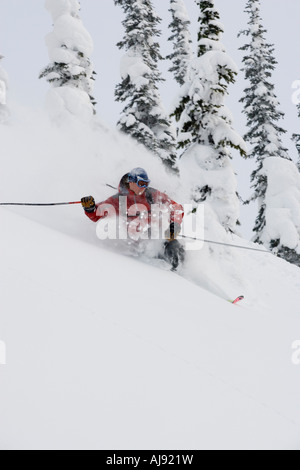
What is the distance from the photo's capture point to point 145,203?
292 inches

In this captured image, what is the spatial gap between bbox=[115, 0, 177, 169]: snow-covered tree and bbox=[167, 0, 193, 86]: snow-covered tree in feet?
16.5

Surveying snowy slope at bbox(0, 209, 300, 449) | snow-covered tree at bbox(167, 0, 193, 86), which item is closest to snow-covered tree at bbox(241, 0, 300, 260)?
snow-covered tree at bbox(167, 0, 193, 86)

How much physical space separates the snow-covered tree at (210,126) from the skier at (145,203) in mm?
4256

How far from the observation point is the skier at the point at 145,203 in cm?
708

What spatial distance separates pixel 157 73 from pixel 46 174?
1132 cm

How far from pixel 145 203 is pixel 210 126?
18.0 feet

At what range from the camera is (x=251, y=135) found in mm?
20078

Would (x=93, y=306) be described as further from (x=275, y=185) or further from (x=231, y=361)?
(x=275, y=185)

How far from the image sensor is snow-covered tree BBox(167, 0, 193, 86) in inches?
901

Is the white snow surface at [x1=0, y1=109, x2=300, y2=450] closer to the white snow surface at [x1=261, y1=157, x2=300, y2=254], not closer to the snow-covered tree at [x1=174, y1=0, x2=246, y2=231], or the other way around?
the snow-covered tree at [x1=174, y1=0, x2=246, y2=231]

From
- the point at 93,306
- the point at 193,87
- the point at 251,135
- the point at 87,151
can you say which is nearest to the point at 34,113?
the point at 87,151

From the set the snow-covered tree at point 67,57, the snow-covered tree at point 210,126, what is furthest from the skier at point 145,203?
the snow-covered tree at point 67,57

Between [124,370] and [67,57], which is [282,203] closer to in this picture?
[67,57]

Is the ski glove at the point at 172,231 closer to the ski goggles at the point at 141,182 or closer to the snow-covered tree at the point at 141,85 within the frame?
the ski goggles at the point at 141,182
